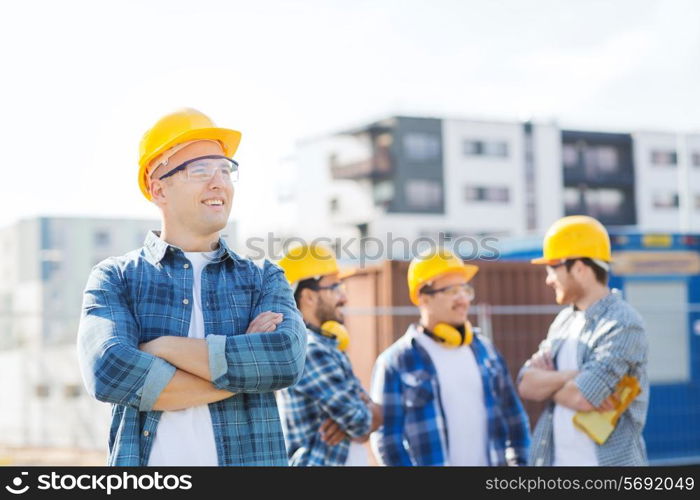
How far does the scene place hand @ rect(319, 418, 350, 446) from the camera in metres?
4.96

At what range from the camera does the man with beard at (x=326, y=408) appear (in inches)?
193

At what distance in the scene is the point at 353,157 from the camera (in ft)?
217

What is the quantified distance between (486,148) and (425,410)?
60936mm

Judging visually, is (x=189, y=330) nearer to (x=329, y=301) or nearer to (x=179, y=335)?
(x=179, y=335)

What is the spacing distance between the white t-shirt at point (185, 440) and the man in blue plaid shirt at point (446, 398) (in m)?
2.22

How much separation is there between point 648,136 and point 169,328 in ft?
230

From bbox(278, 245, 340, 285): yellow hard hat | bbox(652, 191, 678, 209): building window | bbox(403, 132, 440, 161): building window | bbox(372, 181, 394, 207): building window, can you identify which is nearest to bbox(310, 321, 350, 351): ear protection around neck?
bbox(278, 245, 340, 285): yellow hard hat

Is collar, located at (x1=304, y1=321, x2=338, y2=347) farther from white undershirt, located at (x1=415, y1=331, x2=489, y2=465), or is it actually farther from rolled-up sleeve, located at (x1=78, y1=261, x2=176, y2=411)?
rolled-up sleeve, located at (x1=78, y1=261, x2=176, y2=411)

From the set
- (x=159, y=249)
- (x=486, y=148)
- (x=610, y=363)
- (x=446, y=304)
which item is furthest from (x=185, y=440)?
(x=486, y=148)

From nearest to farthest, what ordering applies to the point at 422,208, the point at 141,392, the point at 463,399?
the point at 141,392 → the point at 463,399 → the point at 422,208

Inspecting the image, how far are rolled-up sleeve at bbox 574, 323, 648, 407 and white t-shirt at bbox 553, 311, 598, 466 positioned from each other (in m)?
0.16
